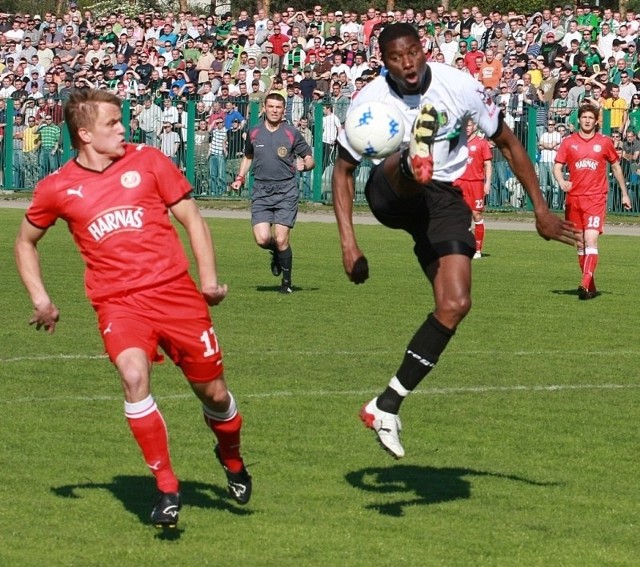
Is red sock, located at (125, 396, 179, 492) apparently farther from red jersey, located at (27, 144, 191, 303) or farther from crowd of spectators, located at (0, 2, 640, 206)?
crowd of spectators, located at (0, 2, 640, 206)

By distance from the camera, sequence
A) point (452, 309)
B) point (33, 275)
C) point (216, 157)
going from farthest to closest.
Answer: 1. point (216, 157)
2. point (452, 309)
3. point (33, 275)

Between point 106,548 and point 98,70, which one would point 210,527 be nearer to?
point 106,548

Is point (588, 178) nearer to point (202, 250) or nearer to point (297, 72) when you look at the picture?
point (202, 250)

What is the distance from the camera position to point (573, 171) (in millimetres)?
18016

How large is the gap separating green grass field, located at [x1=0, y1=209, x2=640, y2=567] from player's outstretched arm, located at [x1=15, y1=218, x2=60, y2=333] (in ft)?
Answer: 3.19

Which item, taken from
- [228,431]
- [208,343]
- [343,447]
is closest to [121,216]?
[208,343]

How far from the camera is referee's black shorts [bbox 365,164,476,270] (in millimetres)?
7305

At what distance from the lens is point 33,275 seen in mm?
6660

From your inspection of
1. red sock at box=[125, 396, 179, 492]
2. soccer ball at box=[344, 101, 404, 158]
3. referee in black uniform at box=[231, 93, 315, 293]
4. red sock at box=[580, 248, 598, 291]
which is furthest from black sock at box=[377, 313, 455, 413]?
red sock at box=[580, 248, 598, 291]

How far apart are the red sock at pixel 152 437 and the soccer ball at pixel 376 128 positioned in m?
1.74

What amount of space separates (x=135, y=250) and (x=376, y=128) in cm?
141

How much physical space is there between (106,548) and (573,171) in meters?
12.7

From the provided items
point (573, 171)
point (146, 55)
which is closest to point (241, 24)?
point (146, 55)

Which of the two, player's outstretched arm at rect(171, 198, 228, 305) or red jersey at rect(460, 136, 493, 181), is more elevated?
player's outstretched arm at rect(171, 198, 228, 305)
